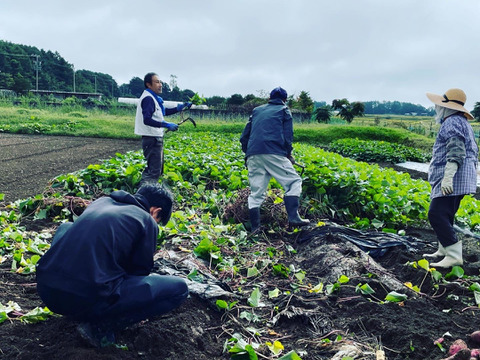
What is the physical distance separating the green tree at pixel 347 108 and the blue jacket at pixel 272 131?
32250 mm

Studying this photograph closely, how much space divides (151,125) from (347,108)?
31.9m

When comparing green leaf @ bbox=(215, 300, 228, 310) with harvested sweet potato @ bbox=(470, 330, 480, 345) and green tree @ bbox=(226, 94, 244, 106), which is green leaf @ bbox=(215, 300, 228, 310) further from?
green tree @ bbox=(226, 94, 244, 106)

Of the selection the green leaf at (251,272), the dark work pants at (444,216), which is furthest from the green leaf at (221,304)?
the dark work pants at (444,216)

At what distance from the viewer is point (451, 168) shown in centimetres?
433

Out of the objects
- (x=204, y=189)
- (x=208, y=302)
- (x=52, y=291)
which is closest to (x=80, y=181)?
(x=204, y=189)

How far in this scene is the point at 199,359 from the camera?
2732 millimetres

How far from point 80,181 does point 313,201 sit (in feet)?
11.2

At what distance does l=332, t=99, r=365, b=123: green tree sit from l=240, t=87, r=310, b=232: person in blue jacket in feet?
106

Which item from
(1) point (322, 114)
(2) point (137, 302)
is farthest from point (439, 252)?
(1) point (322, 114)

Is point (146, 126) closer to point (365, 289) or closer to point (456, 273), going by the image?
point (365, 289)

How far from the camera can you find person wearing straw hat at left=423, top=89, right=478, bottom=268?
14.3 feet

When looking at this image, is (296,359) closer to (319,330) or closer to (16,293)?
(319,330)

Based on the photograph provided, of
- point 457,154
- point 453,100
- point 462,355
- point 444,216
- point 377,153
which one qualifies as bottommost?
point 462,355

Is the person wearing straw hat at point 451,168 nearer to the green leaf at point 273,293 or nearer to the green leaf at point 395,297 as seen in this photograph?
the green leaf at point 395,297
